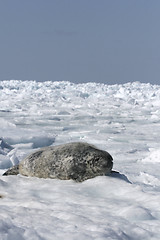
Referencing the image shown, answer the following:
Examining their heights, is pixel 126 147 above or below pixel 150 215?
below

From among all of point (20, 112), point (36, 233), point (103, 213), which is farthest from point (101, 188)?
point (20, 112)

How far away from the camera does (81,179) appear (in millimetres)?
4320

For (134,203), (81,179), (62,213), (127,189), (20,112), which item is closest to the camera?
(62,213)

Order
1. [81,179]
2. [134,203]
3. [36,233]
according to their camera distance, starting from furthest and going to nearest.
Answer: [81,179] < [134,203] < [36,233]

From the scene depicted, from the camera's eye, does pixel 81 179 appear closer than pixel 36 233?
No

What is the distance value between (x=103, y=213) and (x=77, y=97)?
105 feet

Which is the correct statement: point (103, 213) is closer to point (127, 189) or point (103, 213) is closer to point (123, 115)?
point (127, 189)

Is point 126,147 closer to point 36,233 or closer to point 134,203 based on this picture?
point 134,203

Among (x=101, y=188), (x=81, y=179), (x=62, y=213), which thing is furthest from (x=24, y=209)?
(x=81, y=179)

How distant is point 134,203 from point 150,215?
41 cm

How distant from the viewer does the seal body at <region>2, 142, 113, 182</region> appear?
4.39m

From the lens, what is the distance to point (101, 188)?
380 cm

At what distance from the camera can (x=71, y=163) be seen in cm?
445

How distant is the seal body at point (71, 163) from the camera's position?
14.4 feet
